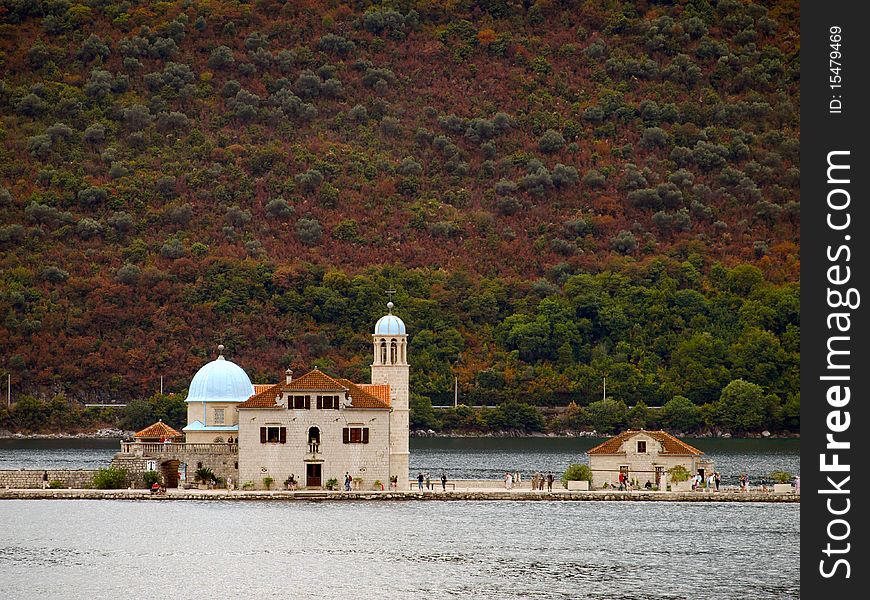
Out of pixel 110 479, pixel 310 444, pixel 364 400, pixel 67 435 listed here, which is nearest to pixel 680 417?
pixel 67 435

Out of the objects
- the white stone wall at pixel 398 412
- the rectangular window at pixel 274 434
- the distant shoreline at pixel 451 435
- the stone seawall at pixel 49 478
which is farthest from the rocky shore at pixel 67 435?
the rectangular window at pixel 274 434

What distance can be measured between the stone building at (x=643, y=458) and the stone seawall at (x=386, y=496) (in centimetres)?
408

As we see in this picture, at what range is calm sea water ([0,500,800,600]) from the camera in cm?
6328

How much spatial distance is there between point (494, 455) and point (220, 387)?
6695 centimetres

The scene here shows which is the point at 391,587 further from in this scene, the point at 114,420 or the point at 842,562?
the point at 114,420

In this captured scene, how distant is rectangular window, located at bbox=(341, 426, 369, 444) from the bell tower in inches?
84.5

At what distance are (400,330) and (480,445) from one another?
88.9 metres

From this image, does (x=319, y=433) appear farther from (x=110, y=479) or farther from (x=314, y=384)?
(x=110, y=479)

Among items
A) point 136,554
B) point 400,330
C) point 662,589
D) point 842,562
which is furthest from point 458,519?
point 842,562

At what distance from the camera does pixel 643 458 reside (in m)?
96.6

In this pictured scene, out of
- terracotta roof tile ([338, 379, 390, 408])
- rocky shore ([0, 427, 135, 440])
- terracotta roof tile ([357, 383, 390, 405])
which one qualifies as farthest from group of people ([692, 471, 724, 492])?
rocky shore ([0, 427, 135, 440])

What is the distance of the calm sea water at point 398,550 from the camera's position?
6328cm

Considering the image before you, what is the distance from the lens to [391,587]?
6350 centimetres

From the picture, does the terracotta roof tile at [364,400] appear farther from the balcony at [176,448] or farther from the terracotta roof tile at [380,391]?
the balcony at [176,448]
